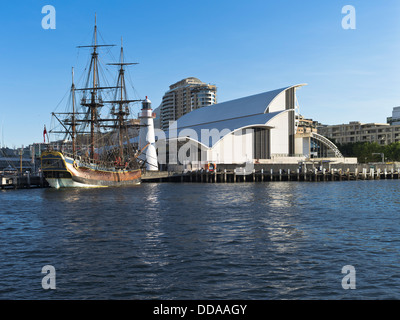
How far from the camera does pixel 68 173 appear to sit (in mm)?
70812

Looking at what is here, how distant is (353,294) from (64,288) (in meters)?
10.2

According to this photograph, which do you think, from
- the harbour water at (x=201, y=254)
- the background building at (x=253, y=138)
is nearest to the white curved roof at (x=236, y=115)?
the background building at (x=253, y=138)

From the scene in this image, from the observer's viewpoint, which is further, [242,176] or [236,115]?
[236,115]

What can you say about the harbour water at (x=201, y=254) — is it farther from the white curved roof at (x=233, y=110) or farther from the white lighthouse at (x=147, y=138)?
the white curved roof at (x=233, y=110)

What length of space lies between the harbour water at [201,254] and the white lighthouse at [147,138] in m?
69.4

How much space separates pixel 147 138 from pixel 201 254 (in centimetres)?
8612

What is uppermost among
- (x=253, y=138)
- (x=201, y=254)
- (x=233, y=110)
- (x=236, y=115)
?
(x=233, y=110)

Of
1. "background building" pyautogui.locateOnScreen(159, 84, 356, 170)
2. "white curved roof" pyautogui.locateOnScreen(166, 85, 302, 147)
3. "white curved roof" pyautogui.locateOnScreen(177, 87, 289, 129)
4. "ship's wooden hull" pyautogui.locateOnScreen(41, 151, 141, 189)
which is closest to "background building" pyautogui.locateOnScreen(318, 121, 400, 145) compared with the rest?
"background building" pyautogui.locateOnScreen(159, 84, 356, 170)

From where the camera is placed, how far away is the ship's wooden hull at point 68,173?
69688 millimetres

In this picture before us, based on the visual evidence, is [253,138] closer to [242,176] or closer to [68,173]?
[242,176]

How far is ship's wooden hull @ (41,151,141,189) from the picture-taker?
6969cm

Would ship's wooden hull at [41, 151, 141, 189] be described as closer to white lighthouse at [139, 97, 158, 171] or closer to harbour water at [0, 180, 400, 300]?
white lighthouse at [139, 97, 158, 171]

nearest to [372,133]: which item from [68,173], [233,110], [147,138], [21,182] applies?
[233,110]

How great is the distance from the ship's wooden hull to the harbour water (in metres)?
35.4
